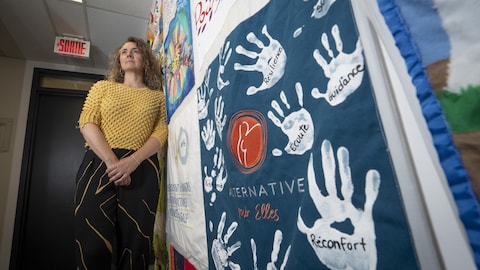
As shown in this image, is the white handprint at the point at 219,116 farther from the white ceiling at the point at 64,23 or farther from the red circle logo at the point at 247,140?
the white ceiling at the point at 64,23

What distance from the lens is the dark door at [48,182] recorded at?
2358mm

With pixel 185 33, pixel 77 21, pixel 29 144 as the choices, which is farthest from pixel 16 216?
pixel 185 33

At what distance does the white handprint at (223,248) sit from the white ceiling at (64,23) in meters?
2.06

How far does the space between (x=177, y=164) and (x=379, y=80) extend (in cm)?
90

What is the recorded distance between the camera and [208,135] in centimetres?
69

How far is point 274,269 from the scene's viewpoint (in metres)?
0.40

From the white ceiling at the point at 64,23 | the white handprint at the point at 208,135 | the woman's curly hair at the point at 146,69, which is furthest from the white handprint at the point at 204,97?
the white ceiling at the point at 64,23

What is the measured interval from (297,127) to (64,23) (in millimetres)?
2623

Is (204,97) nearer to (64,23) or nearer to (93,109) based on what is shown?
(93,109)

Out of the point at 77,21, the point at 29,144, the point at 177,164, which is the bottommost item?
the point at 177,164

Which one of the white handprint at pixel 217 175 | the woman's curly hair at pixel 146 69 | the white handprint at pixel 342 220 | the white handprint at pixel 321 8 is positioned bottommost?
the white handprint at pixel 342 220

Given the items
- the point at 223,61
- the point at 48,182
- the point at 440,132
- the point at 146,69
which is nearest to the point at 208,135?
the point at 223,61

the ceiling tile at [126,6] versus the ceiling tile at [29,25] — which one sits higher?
the ceiling tile at [126,6]

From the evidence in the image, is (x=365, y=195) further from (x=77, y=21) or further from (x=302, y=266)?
(x=77, y=21)
